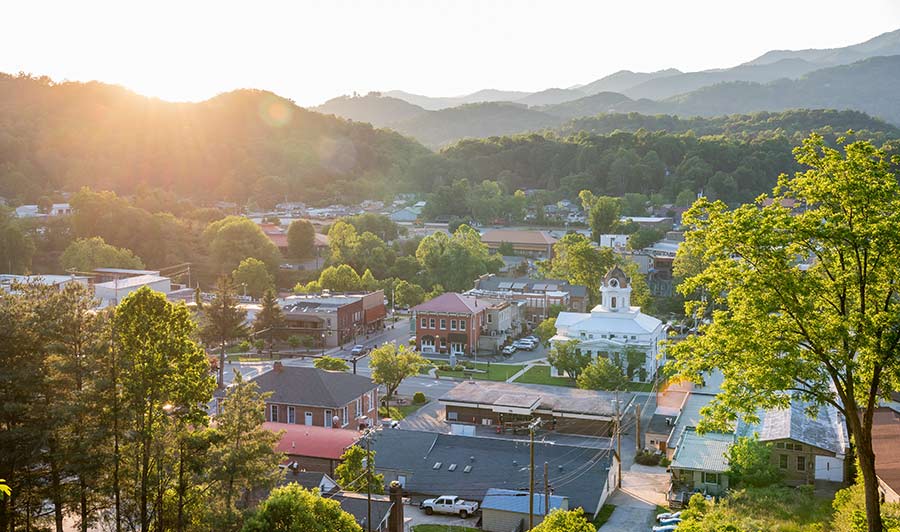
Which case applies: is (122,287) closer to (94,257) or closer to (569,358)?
(94,257)

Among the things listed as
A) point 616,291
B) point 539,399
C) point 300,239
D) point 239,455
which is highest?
point 239,455

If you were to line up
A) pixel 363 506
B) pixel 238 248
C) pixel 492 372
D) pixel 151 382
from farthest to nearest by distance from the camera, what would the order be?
1. pixel 238 248
2. pixel 492 372
3. pixel 363 506
4. pixel 151 382

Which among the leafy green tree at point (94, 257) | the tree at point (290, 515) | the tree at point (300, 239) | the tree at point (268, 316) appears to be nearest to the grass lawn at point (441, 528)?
the tree at point (290, 515)

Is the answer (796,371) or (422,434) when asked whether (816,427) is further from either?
(796,371)

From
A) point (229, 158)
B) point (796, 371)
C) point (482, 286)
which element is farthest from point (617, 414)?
point (229, 158)

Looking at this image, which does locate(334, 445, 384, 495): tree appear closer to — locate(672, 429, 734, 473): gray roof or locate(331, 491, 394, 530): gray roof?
locate(331, 491, 394, 530): gray roof

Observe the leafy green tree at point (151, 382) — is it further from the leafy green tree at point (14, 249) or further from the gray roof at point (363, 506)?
the leafy green tree at point (14, 249)

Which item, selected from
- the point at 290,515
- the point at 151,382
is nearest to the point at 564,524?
the point at 290,515
